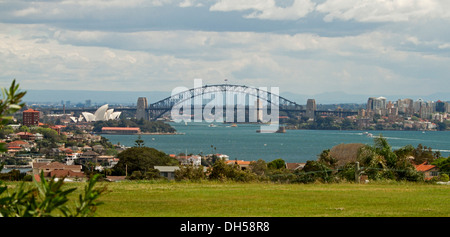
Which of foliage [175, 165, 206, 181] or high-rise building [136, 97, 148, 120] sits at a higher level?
high-rise building [136, 97, 148, 120]

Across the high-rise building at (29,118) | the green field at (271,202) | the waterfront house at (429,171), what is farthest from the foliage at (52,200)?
the high-rise building at (29,118)

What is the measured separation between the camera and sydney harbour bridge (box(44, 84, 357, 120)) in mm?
123850

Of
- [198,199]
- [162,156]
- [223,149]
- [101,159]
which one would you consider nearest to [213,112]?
[223,149]

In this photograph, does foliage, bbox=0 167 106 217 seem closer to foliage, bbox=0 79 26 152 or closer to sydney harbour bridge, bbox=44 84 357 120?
foliage, bbox=0 79 26 152

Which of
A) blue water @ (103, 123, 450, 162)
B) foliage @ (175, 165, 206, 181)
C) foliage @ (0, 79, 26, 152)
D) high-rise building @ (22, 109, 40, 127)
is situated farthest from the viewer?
high-rise building @ (22, 109, 40, 127)

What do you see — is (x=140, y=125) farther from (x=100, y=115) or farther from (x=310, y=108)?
(x=310, y=108)

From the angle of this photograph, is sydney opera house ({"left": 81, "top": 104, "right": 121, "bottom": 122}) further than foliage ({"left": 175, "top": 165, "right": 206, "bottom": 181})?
Yes

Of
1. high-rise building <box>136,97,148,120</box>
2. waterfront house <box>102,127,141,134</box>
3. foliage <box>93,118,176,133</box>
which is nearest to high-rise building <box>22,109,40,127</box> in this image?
waterfront house <box>102,127,141,134</box>

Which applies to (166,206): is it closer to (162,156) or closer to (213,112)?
(162,156)

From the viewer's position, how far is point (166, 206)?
588 cm

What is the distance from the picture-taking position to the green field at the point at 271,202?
5.46 metres

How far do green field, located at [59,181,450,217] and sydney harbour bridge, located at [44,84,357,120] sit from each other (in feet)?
376

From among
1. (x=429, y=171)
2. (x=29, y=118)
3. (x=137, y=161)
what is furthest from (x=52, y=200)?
(x=29, y=118)
